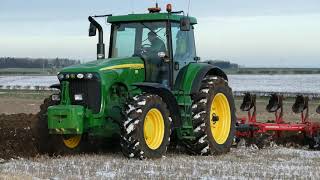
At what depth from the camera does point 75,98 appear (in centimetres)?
1096

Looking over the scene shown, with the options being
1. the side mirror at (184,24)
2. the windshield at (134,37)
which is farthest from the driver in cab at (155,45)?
the side mirror at (184,24)

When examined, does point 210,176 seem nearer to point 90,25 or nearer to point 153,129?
point 153,129

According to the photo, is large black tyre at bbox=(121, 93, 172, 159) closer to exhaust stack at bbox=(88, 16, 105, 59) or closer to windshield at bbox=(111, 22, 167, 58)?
windshield at bbox=(111, 22, 167, 58)

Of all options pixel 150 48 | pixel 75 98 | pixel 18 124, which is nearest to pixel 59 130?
pixel 75 98

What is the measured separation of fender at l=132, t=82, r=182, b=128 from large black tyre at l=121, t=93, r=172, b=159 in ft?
0.60

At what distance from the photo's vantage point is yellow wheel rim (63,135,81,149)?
37.8ft

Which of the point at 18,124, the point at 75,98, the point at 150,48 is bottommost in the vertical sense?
the point at 18,124

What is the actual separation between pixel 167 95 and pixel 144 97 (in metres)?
0.72

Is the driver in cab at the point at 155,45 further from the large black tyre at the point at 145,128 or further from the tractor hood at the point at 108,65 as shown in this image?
the large black tyre at the point at 145,128

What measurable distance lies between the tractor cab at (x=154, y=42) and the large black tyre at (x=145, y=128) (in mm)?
956

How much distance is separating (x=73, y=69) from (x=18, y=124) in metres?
6.36

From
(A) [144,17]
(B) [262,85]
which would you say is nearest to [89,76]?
(A) [144,17]

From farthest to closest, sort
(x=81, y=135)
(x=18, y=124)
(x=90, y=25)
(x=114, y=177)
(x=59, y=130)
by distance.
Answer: (x=18, y=124) → (x=90, y=25) → (x=81, y=135) → (x=59, y=130) → (x=114, y=177)

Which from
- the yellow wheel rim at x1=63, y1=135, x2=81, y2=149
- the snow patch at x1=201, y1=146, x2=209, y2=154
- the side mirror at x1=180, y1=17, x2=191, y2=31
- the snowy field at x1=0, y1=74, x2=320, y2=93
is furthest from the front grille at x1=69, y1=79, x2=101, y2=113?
the snowy field at x1=0, y1=74, x2=320, y2=93
